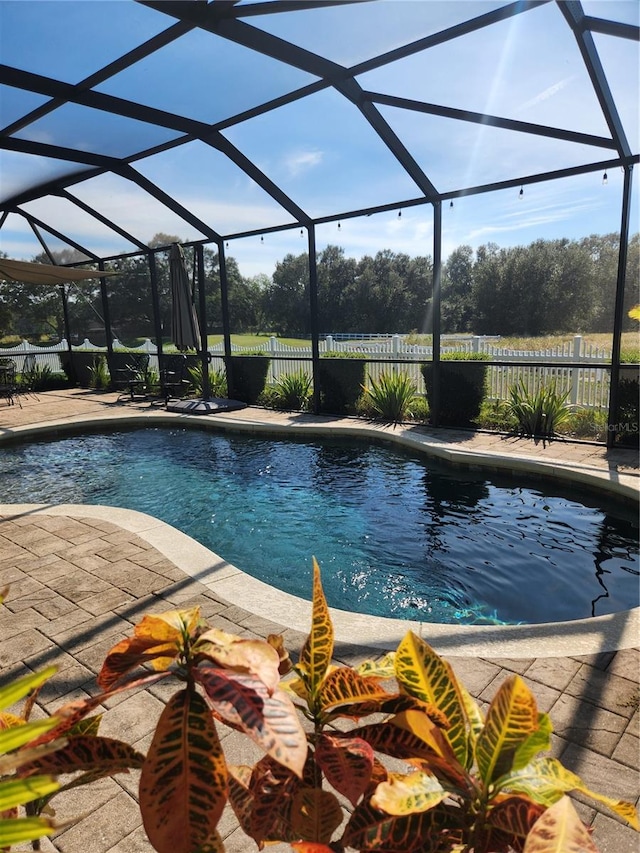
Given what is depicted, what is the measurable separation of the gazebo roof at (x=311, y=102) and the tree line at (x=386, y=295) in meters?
26.4

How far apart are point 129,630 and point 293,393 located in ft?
23.4

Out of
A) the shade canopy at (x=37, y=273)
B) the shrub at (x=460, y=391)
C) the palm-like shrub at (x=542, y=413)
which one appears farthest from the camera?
the shade canopy at (x=37, y=273)

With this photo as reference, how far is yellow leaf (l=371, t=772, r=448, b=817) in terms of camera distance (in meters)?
0.62

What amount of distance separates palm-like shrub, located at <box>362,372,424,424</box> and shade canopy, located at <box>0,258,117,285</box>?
548 centimetres

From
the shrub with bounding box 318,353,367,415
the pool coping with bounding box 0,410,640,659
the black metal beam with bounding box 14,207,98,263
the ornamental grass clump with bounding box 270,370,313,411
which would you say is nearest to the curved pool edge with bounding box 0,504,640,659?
the pool coping with bounding box 0,410,640,659

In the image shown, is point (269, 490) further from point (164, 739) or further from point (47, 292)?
point (47, 292)

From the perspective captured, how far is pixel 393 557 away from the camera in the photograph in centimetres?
420

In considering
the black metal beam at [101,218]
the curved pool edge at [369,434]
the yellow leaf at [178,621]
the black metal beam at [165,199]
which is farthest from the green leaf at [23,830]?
the black metal beam at [101,218]

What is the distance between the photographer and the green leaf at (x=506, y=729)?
68 cm

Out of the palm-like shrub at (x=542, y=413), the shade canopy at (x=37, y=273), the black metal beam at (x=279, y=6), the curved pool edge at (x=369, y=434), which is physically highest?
the black metal beam at (x=279, y=6)

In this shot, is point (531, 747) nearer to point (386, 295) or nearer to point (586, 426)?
point (586, 426)

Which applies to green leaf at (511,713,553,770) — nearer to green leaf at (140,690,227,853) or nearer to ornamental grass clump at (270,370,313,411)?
green leaf at (140,690,227,853)

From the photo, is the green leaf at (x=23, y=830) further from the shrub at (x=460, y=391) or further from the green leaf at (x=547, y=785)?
the shrub at (x=460, y=391)

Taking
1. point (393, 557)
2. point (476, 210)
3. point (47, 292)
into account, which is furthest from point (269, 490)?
point (47, 292)
